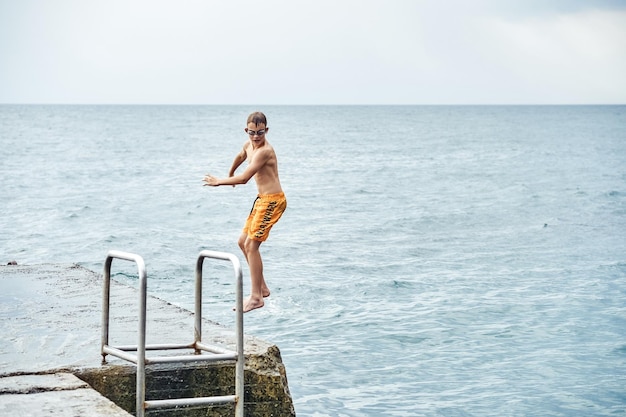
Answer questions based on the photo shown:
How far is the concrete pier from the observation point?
16.2ft

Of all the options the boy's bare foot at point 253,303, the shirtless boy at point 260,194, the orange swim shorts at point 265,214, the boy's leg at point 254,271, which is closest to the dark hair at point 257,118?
the shirtless boy at point 260,194

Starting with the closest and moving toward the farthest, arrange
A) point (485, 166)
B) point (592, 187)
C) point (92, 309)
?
point (92, 309), point (592, 187), point (485, 166)

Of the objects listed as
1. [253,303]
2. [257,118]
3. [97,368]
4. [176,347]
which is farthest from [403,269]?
[97,368]

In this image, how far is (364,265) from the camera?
17.4 metres

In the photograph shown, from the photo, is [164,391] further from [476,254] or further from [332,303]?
[476,254]

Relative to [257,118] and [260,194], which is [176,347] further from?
[257,118]

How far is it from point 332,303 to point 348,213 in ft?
46.7

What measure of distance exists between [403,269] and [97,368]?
38.7ft

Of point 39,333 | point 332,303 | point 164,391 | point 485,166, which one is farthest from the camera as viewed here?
point 485,166

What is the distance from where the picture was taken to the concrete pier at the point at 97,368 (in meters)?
4.95

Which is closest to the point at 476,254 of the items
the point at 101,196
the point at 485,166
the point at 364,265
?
the point at 364,265

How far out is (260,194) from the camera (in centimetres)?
710

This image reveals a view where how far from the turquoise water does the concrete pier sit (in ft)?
8.01

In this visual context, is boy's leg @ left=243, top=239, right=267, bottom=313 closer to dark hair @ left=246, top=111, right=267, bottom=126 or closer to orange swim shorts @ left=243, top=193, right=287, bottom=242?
orange swim shorts @ left=243, top=193, right=287, bottom=242
